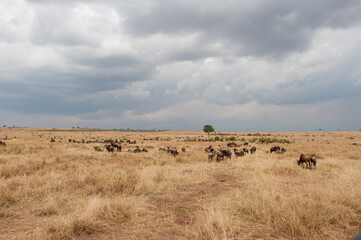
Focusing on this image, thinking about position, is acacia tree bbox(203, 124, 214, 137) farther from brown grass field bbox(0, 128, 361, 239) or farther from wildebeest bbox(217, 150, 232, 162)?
brown grass field bbox(0, 128, 361, 239)

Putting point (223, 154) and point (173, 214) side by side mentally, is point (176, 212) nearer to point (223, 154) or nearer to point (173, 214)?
point (173, 214)

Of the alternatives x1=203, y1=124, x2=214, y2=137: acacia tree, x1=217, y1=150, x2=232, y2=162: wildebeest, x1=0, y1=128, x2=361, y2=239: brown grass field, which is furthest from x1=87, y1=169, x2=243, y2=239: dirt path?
x1=203, y1=124, x2=214, y2=137: acacia tree

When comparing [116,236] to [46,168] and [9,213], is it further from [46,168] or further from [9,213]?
[46,168]

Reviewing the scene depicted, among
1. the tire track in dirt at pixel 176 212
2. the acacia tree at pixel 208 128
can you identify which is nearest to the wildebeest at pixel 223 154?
the tire track in dirt at pixel 176 212

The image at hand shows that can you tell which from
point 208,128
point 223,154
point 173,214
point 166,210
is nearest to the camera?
point 173,214

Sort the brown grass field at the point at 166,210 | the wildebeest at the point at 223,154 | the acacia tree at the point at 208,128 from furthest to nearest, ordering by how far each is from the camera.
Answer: the acacia tree at the point at 208,128, the wildebeest at the point at 223,154, the brown grass field at the point at 166,210

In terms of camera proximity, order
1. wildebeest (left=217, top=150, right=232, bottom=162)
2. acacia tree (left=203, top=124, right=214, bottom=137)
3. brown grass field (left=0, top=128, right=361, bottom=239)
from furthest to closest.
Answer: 1. acacia tree (left=203, top=124, right=214, bottom=137)
2. wildebeest (left=217, top=150, right=232, bottom=162)
3. brown grass field (left=0, top=128, right=361, bottom=239)

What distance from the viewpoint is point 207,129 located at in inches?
3093

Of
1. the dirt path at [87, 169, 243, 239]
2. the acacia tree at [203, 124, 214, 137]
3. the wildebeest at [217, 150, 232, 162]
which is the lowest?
the dirt path at [87, 169, 243, 239]

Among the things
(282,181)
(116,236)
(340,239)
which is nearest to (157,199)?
(116,236)

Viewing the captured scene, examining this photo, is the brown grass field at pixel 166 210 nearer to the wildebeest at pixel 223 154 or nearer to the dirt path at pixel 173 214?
the dirt path at pixel 173 214

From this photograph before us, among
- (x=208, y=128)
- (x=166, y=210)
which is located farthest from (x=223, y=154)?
(x=208, y=128)

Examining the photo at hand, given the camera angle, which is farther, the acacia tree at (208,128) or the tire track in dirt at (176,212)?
the acacia tree at (208,128)

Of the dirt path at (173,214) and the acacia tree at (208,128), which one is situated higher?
the acacia tree at (208,128)
